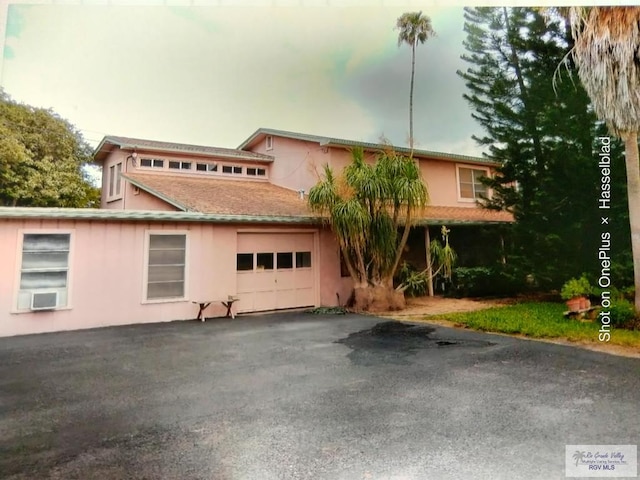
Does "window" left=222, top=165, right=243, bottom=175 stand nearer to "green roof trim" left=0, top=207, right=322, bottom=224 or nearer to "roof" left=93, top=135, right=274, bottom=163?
"roof" left=93, top=135, right=274, bottom=163

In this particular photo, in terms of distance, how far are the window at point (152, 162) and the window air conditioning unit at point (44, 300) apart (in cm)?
547

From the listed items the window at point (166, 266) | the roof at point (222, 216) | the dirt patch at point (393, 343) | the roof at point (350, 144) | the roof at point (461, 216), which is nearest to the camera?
the dirt patch at point (393, 343)

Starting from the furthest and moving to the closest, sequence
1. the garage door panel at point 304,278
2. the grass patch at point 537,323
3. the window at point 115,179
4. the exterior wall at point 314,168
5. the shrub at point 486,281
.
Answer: the window at point 115,179 → the exterior wall at point 314,168 → the garage door panel at point 304,278 → the shrub at point 486,281 → the grass patch at point 537,323

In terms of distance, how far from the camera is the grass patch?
4.61m

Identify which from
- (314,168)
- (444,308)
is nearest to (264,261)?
(314,168)

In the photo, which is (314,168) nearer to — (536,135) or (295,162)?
(295,162)

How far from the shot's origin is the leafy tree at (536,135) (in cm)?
531

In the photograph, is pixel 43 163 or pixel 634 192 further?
pixel 43 163

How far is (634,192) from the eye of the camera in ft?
15.4

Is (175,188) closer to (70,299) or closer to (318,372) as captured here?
(70,299)

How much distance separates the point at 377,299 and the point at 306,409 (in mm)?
4967

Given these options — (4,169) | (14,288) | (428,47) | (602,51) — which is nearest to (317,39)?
(428,47)

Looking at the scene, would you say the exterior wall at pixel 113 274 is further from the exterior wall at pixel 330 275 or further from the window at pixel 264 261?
the exterior wall at pixel 330 275

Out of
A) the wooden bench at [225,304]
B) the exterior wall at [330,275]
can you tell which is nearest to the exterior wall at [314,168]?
the exterior wall at [330,275]
